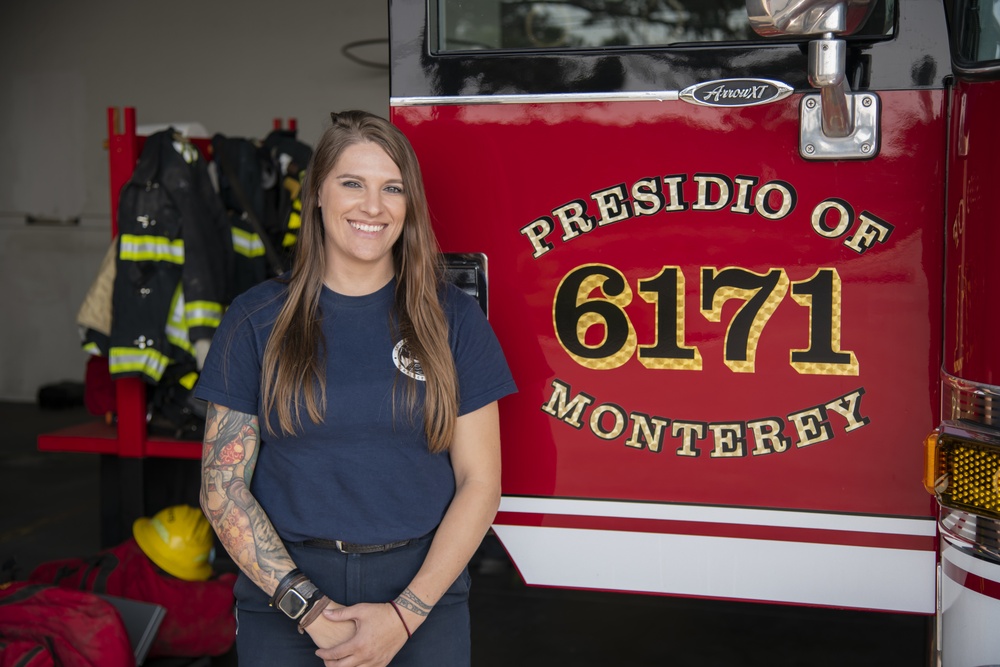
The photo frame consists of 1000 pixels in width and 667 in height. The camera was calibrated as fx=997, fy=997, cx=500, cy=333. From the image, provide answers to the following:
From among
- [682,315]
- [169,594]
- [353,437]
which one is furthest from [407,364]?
[169,594]

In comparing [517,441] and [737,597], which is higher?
[517,441]

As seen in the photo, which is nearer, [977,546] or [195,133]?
[977,546]

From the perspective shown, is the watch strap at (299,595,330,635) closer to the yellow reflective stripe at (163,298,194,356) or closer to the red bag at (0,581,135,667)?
the red bag at (0,581,135,667)

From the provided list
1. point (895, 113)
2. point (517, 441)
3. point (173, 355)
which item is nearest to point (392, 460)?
point (517, 441)

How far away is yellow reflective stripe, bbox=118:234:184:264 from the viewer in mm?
3467

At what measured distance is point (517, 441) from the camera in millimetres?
2186

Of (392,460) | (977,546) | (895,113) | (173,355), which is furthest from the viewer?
(173,355)

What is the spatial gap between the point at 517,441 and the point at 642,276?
1.48 ft

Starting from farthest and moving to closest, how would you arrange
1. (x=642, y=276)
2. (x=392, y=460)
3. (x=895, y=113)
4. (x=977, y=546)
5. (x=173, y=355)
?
(x=173, y=355), (x=642, y=276), (x=895, y=113), (x=392, y=460), (x=977, y=546)

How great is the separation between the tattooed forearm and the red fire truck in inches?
18.3

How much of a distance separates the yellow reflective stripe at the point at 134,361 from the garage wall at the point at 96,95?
3.75 meters

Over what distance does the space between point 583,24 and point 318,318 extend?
851mm

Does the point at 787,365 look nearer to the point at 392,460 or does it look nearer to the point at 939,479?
the point at 939,479

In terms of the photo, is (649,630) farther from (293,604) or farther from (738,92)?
(738,92)
